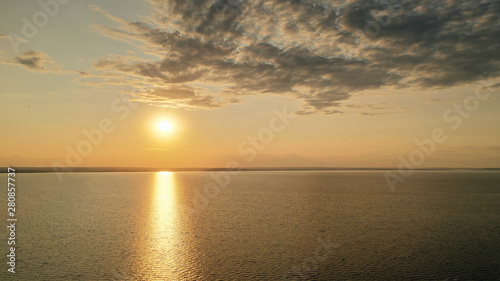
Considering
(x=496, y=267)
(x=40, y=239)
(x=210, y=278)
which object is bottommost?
(x=496, y=267)

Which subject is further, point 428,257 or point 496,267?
point 428,257

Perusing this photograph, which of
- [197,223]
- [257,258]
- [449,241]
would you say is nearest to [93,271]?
[257,258]

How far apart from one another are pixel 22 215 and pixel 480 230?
183ft

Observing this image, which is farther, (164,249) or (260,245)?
(260,245)

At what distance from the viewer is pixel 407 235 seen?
29984 millimetres

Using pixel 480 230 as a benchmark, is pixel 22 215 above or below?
above

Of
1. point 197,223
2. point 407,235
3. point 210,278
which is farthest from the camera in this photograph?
point 197,223

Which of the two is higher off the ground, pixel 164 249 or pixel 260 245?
pixel 164 249

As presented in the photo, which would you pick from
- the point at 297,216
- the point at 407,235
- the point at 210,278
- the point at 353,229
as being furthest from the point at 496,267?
the point at 297,216

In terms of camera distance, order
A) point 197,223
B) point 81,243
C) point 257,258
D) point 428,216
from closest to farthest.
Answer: point 257,258, point 81,243, point 197,223, point 428,216

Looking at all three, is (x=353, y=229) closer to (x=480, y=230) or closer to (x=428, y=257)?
(x=428, y=257)

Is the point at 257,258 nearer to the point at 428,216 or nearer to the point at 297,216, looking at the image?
the point at 297,216

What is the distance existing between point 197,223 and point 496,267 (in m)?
27.9

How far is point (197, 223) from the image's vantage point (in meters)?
36.6
